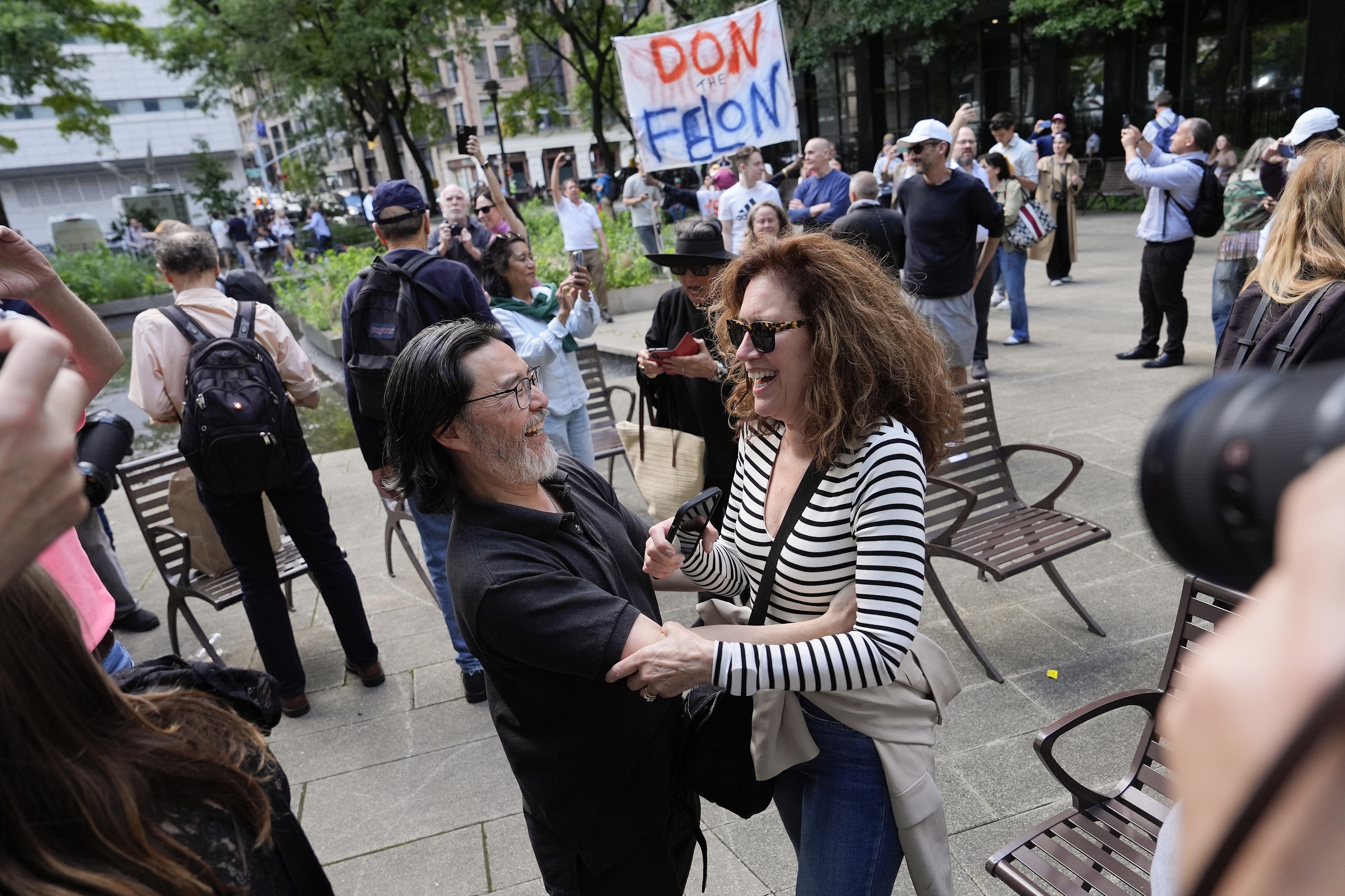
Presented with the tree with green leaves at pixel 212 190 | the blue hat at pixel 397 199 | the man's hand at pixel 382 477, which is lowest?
the man's hand at pixel 382 477

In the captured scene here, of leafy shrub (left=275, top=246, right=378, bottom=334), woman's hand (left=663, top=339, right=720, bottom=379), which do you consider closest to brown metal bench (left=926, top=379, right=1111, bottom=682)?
woman's hand (left=663, top=339, right=720, bottom=379)

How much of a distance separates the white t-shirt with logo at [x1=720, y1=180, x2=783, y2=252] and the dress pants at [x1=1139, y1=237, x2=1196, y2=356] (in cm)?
336

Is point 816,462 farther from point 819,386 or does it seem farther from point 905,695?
point 905,695

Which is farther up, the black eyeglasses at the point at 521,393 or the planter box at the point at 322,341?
the black eyeglasses at the point at 521,393

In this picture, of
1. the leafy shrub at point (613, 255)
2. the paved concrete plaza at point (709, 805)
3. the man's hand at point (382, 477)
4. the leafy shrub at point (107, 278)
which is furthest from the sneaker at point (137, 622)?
the leafy shrub at point (107, 278)

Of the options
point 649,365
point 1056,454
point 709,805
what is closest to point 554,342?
point 649,365

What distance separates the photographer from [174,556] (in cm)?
459

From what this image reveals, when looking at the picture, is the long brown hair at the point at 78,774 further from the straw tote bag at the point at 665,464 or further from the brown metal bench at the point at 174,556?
the brown metal bench at the point at 174,556

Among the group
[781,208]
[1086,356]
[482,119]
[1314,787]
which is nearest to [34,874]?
[1314,787]

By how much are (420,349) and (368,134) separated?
81.2ft

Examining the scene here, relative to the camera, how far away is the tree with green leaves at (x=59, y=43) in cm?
1956

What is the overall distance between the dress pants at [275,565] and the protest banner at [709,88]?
5.28 metres

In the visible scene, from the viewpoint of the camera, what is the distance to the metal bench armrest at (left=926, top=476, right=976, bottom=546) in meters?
3.90

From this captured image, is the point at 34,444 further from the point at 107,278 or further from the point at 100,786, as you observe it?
the point at 107,278
